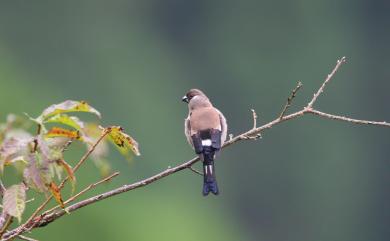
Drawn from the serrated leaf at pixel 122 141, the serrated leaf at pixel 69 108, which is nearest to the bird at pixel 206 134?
the serrated leaf at pixel 122 141

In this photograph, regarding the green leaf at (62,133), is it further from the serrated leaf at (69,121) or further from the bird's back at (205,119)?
the bird's back at (205,119)

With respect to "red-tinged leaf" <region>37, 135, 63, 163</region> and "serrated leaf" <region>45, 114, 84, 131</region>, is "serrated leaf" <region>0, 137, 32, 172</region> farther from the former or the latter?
"serrated leaf" <region>45, 114, 84, 131</region>

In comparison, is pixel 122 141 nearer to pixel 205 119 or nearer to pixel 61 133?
pixel 61 133

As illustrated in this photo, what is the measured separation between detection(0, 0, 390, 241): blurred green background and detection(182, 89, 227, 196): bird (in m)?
24.3

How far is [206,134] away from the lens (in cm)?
567

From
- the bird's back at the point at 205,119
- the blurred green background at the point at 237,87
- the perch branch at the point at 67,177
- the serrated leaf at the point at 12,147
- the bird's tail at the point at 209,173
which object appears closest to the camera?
the serrated leaf at the point at 12,147

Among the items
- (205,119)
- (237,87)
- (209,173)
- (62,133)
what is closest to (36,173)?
(62,133)

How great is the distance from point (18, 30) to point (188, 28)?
7.76 m

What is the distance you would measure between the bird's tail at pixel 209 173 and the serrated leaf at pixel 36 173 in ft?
7.04

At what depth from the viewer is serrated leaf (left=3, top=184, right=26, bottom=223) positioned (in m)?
2.72

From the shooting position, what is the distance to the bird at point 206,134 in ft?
16.9

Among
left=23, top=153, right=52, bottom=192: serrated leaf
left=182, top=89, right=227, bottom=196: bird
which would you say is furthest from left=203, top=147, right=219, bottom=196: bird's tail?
left=23, top=153, right=52, bottom=192: serrated leaf

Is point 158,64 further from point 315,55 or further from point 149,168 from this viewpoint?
point 149,168

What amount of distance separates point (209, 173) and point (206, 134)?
0.50 m
